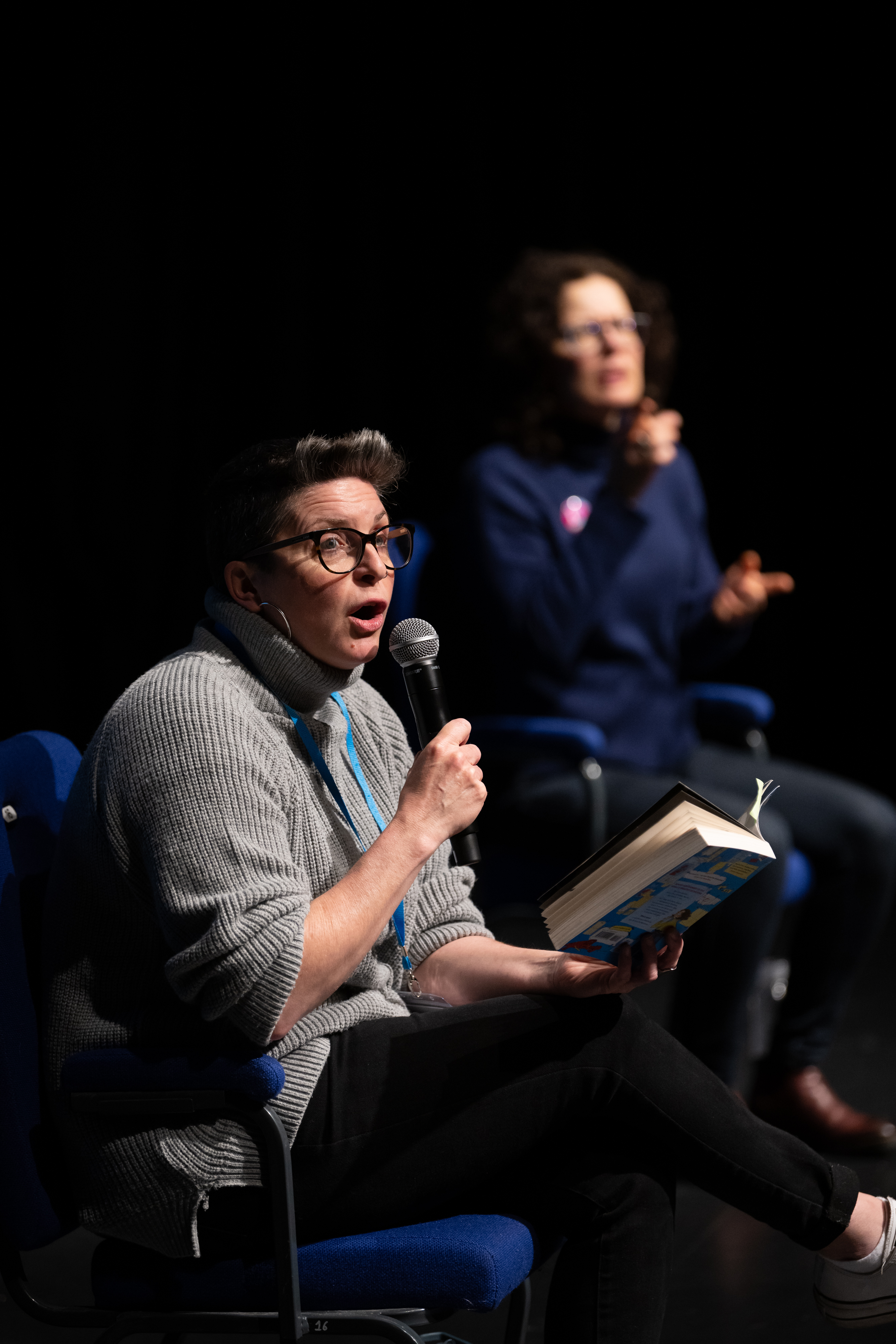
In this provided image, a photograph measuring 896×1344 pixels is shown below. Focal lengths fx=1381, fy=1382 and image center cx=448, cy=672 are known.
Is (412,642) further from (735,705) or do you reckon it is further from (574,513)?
(735,705)

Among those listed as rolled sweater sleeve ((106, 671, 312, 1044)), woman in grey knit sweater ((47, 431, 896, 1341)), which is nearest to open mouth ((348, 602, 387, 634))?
woman in grey knit sweater ((47, 431, 896, 1341))

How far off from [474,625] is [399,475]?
106cm

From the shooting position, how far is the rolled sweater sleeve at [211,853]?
120 cm

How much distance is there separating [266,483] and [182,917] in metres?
0.46

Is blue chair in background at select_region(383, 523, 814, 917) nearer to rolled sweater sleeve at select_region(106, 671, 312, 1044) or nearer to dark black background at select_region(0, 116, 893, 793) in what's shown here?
rolled sweater sleeve at select_region(106, 671, 312, 1044)

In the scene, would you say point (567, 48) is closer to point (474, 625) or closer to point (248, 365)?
point (248, 365)

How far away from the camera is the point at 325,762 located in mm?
1413

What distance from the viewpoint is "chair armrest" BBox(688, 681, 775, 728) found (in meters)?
2.80

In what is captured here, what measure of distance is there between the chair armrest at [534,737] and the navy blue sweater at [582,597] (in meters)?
0.14

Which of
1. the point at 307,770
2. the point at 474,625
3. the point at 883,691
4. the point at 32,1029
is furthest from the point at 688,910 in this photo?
the point at 883,691

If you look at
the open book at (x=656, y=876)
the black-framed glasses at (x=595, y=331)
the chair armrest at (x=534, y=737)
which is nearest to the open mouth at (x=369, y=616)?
Result: the open book at (x=656, y=876)

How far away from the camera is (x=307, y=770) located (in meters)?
1.40

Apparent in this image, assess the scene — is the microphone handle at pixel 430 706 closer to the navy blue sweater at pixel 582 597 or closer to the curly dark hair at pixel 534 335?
the navy blue sweater at pixel 582 597

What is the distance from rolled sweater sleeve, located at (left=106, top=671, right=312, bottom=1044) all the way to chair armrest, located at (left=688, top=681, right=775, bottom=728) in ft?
5.49
